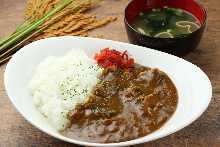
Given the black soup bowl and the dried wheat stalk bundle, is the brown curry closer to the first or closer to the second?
the black soup bowl

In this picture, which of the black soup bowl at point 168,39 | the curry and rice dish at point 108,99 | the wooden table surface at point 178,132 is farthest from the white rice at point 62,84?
the black soup bowl at point 168,39

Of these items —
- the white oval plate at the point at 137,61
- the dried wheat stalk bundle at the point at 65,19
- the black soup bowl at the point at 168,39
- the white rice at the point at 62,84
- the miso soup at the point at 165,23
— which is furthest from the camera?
the dried wheat stalk bundle at the point at 65,19

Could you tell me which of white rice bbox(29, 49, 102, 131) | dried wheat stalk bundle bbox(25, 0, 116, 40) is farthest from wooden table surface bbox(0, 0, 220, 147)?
white rice bbox(29, 49, 102, 131)

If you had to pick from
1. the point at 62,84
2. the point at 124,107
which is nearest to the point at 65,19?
the point at 62,84

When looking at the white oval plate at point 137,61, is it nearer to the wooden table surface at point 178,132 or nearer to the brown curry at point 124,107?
the brown curry at point 124,107

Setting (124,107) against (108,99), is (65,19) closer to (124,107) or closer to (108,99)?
(108,99)

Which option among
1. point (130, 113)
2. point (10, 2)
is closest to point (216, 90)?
point (130, 113)

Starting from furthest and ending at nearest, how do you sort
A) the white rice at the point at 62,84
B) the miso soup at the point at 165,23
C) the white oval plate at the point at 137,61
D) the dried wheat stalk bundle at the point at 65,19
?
the dried wheat stalk bundle at the point at 65,19
the miso soup at the point at 165,23
the white rice at the point at 62,84
the white oval plate at the point at 137,61
